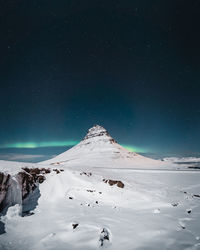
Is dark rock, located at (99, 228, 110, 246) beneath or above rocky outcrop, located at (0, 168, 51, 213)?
A: beneath

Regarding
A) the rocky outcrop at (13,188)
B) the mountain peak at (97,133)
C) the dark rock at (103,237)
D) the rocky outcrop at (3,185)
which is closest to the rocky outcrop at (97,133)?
the mountain peak at (97,133)

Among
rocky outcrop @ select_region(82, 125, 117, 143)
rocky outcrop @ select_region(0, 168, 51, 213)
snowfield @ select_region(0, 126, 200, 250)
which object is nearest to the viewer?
snowfield @ select_region(0, 126, 200, 250)

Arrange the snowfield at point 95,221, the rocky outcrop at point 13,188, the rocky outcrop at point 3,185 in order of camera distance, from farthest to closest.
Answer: the rocky outcrop at point 13,188 → the rocky outcrop at point 3,185 → the snowfield at point 95,221

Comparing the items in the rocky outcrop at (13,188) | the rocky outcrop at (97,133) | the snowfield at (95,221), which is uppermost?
the rocky outcrop at (97,133)

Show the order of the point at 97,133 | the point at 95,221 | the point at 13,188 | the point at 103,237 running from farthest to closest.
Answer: the point at 97,133, the point at 13,188, the point at 95,221, the point at 103,237

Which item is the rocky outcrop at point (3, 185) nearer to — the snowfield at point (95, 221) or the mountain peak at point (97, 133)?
the snowfield at point (95, 221)

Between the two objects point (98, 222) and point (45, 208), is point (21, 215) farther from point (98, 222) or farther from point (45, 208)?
point (98, 222)

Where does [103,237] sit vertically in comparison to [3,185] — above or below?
below

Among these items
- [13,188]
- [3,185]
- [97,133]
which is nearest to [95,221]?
[13,188]

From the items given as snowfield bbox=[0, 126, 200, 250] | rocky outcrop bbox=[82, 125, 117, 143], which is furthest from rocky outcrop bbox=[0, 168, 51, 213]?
rocky outcrop bbox=[82, 125, 117, 143]

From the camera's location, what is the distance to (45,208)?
26.5ft

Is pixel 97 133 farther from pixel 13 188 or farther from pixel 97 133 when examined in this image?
pixel 13 188

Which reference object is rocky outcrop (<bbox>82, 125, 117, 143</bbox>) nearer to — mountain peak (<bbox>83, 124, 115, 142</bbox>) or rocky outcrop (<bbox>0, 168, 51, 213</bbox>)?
mountain peak (<bbox>83, 124, 115, 142</bbox>)

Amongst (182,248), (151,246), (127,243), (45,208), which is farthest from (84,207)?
(182,248)
